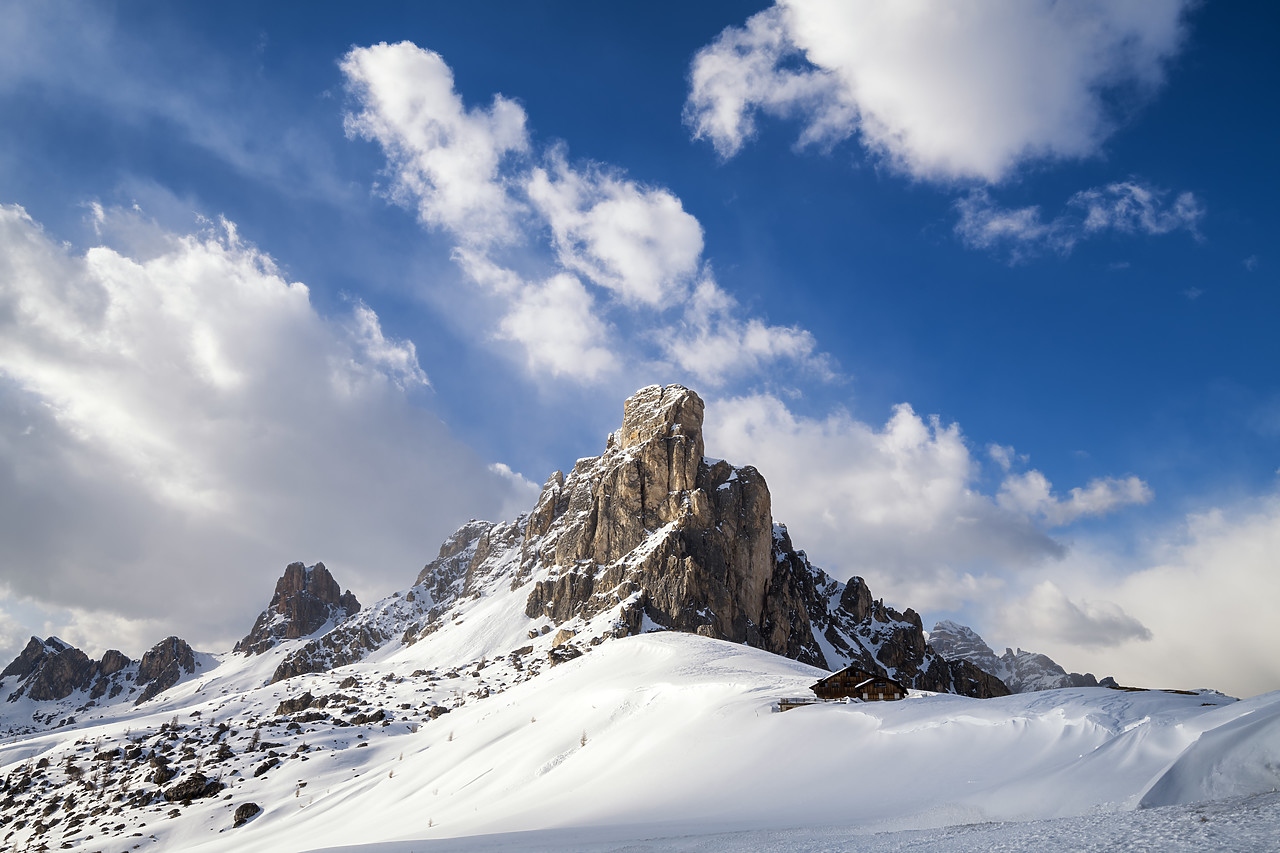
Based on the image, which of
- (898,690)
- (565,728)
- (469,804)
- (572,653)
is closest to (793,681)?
(898,690)

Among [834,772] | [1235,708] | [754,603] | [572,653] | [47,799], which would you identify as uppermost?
[754,603]

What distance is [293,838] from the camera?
25.2m

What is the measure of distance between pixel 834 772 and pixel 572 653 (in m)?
82.6

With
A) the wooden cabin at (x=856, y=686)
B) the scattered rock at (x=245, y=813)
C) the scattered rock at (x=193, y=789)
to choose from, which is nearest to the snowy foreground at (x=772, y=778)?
the scattered rock at (x=245, y=813)

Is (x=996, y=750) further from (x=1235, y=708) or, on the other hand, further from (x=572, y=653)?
(x=572, y=653)

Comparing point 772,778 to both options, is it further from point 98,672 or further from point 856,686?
point 98,672

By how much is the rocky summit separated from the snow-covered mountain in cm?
50

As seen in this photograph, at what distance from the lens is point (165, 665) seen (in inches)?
7648

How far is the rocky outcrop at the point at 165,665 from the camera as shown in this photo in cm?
18650

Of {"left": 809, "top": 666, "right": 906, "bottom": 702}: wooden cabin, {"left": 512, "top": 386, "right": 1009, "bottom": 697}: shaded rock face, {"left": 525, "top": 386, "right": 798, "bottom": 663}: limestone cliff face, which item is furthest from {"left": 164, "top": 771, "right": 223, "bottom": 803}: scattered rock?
{"left": 525, "top": 386, "right": 798, "bottom": 663}: limestone cliff face

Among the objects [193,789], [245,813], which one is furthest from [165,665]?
[245,813]

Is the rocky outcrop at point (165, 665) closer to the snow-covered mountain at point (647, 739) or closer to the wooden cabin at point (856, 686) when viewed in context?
the snow-covered mountain at point (647, 739)

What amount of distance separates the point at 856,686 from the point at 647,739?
11417 millimetres

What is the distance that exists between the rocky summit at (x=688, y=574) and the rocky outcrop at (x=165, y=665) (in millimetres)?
59886
